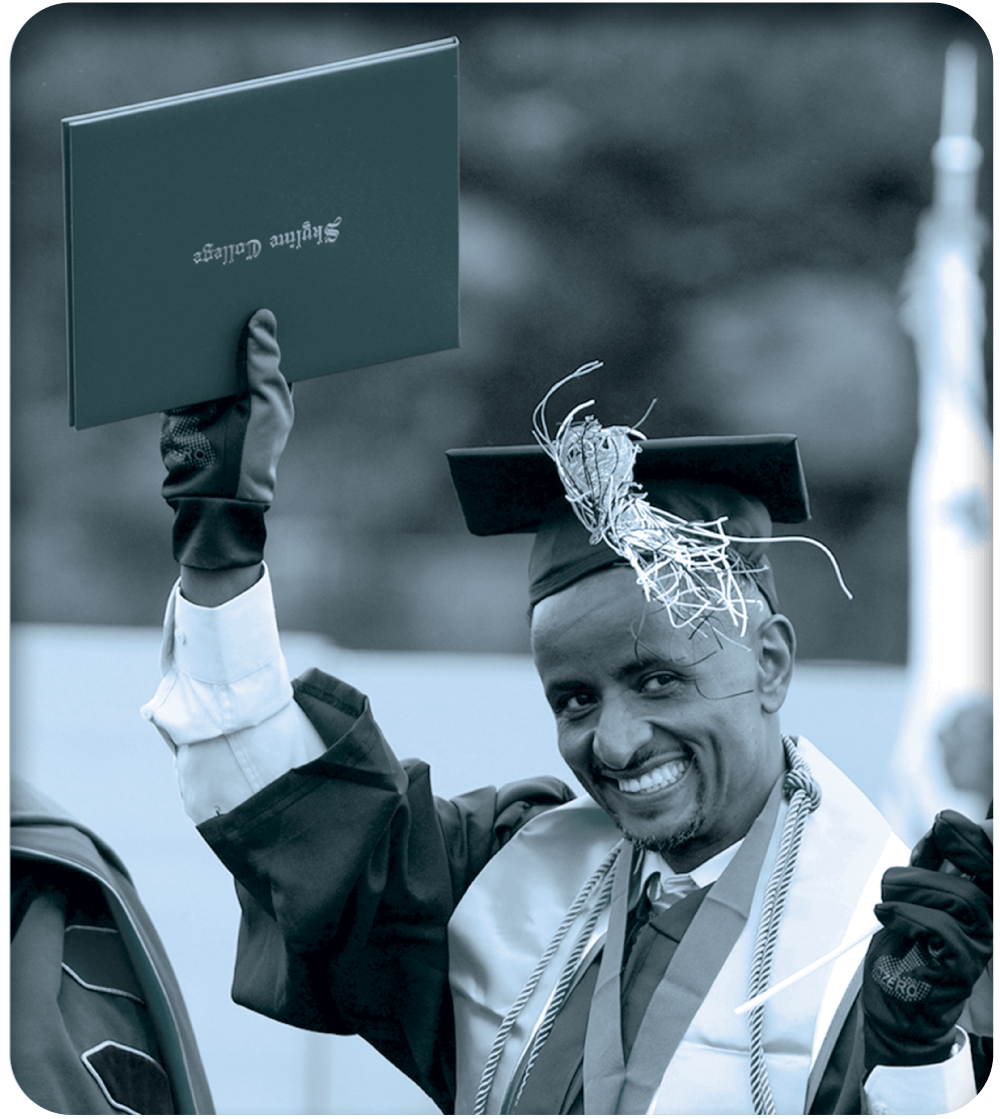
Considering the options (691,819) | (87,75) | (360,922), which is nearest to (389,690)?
(360,922)

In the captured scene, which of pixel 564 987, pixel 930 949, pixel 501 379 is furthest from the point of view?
pixel 501 379

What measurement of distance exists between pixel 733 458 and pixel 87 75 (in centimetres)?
97

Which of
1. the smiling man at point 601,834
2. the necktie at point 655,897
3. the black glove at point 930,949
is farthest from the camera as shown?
the necktie at point 655,897

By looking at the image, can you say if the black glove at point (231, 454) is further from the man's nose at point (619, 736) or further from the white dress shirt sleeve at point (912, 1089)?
the white dress shirt sleeve at point (912, 1089)

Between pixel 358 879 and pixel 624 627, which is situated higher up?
pixel 624 627

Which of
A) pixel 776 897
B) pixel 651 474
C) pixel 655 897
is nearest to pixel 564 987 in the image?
pixel 655 897

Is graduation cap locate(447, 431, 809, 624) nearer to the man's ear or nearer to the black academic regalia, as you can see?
the man's ear

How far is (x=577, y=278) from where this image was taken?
6.83 feet

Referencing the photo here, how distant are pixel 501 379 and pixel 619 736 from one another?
52 cm

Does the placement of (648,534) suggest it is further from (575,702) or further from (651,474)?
(575,702)

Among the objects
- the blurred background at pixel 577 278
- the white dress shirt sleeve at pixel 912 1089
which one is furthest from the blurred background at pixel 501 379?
the white dress shirt sleeve at pixel 912 1089

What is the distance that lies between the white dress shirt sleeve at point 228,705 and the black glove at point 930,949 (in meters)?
0.71

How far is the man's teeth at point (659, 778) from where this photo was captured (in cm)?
188

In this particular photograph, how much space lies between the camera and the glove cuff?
1863 millimetres
